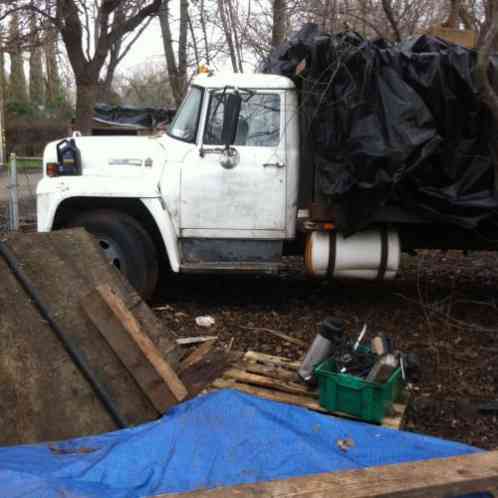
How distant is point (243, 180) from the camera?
613cm

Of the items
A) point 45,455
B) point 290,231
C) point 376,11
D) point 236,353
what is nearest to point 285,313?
point 290,231

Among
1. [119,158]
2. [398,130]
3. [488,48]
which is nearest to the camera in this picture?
[488,48]

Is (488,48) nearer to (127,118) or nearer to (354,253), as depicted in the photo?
(354,253)

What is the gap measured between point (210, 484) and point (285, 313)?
362cm

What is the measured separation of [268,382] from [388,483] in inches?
76.1

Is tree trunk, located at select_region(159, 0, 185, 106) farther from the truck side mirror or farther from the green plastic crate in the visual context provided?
the green plastic crate

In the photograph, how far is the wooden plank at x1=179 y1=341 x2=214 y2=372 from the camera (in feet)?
15.4

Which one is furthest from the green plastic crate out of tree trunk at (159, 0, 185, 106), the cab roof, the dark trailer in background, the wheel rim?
the dark trailer in background

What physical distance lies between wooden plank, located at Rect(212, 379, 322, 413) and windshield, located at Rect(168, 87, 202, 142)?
257 centimetres

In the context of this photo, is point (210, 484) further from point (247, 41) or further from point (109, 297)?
point (247, 41)

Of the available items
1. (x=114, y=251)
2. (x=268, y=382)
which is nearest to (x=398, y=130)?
(x=268, y=382)

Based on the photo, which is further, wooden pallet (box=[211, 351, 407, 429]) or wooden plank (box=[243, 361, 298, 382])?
wooden plank (box=[243, 361, 298, 382])

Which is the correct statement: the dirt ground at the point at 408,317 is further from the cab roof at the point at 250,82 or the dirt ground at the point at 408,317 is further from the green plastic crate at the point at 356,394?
the cab roof at the point at 250,82

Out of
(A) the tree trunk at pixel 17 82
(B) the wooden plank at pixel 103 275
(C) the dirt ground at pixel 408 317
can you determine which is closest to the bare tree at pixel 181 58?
(C) the dirt ground at pixel 408 317
